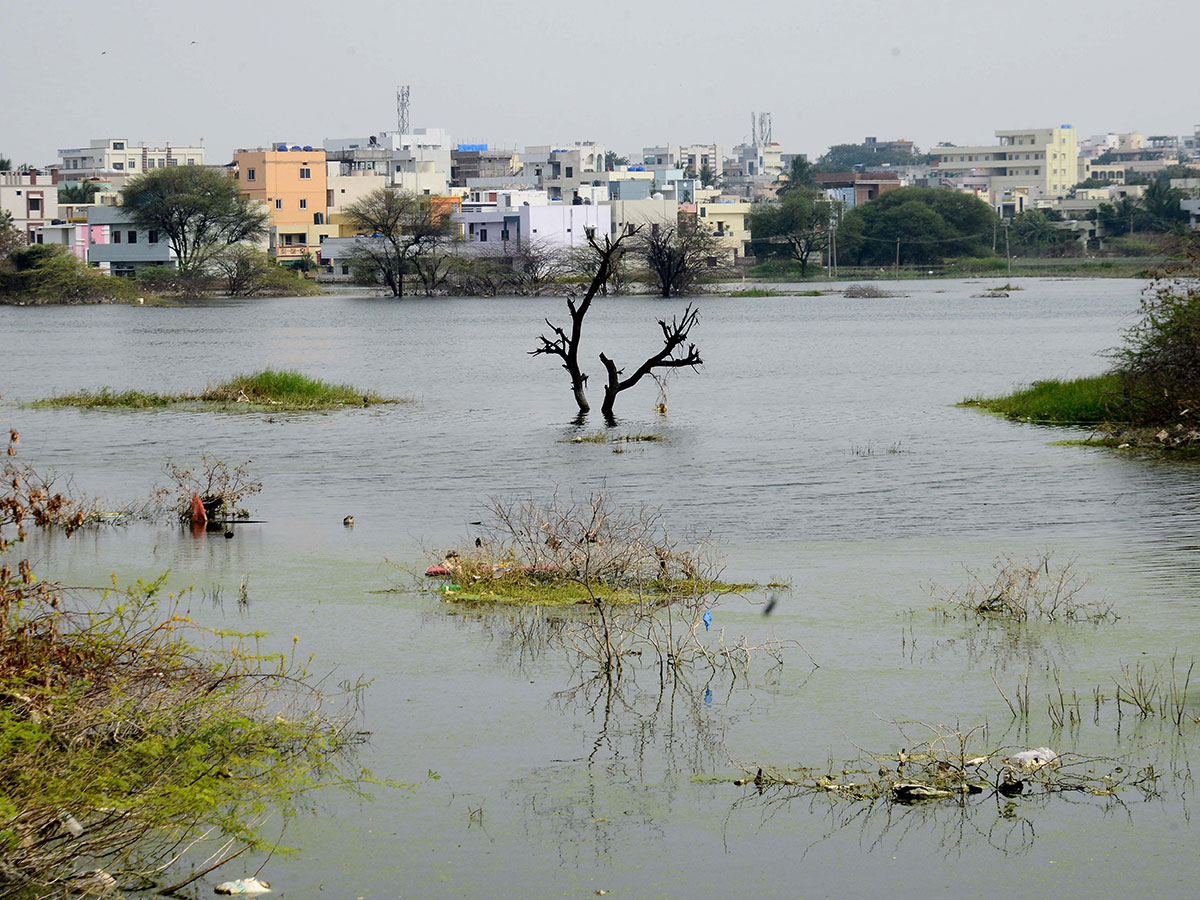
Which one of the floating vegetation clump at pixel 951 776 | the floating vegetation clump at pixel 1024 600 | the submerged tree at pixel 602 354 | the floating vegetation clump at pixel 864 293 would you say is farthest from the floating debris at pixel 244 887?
the floating vegetation clump at pixel 864 293

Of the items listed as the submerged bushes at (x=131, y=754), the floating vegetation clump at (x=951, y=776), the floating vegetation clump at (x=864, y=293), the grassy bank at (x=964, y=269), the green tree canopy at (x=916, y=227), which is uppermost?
the green tree canopy at (x=916, y=227)

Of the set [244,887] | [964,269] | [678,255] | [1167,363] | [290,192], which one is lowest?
[244,887]

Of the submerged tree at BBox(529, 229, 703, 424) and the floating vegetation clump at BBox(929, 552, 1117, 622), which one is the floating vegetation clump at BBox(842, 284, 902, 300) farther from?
the floating vegetation clump at BBox(929, 552, 1117, 622)

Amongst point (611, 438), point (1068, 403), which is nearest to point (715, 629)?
point (611, 438)

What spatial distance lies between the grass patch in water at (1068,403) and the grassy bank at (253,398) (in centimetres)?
1601

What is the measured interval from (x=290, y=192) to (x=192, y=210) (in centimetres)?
2117

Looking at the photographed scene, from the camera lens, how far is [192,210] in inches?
4806

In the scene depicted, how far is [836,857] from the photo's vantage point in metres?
8.30

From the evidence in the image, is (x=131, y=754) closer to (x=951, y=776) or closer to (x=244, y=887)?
(x=244, y=887)

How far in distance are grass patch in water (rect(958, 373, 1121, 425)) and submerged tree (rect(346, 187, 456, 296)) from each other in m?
89.2

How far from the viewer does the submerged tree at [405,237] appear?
120812 millimetres

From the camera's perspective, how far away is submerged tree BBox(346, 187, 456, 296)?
4756 inches

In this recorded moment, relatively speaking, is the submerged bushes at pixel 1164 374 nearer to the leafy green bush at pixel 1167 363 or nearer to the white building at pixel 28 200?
the leafy green bush at pixel 1167 363

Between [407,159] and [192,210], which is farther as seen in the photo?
[407,159]
